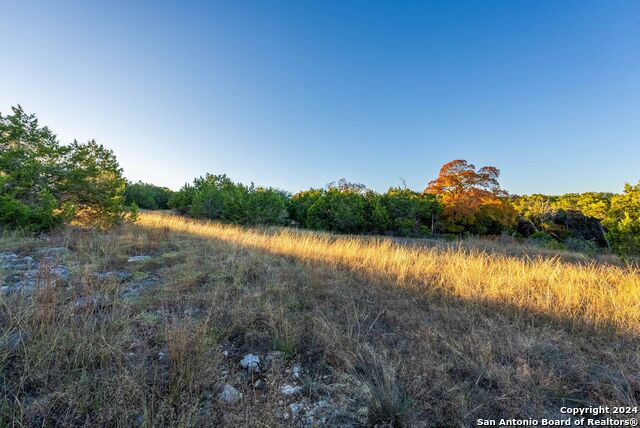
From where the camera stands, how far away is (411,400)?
1.55 metres

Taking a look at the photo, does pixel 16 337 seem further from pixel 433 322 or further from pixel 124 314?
pixel 433 322

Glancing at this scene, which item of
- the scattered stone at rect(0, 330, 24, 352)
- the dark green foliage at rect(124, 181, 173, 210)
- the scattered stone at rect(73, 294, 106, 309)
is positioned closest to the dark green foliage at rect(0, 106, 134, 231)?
the scattered stone at rect(73, 294, 106, 309)

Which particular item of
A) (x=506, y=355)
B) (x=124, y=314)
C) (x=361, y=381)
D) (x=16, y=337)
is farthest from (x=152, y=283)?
(x=506, y=355)

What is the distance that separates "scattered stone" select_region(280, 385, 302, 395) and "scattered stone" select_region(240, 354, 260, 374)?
11.6 inches

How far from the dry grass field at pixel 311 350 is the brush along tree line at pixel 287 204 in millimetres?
4493

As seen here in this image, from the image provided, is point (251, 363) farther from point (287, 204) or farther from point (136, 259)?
point (287, 204)

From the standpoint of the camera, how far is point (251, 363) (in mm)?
1922

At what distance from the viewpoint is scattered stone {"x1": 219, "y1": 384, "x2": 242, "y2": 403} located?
5.17 feet

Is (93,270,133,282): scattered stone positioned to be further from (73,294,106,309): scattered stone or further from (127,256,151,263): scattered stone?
(73,294,106,309): scattered stone

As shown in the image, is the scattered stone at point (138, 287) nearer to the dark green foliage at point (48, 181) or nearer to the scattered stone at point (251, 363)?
the scattered stone at point (251, 363)

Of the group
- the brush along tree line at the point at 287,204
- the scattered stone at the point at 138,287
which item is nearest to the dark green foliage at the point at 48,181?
the brush along tree line at the point at 287,204

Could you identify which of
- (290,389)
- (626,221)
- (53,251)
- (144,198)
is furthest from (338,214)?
(144,198)

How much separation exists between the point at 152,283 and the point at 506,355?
436cm

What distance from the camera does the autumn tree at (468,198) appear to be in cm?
1392
